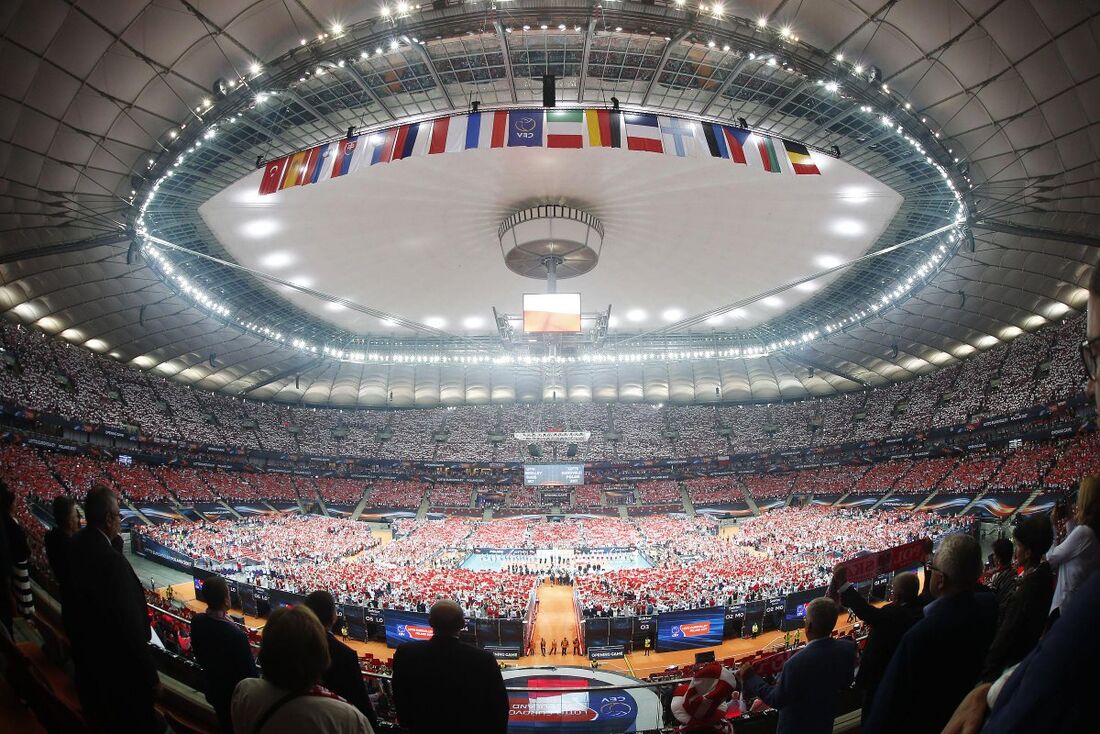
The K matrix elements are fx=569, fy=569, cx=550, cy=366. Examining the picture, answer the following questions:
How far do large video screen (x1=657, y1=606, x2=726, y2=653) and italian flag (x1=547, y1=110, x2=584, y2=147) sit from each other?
1477 centimetres

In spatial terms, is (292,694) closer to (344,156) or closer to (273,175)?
(344,156)

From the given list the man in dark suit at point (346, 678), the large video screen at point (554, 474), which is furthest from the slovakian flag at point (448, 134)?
the large video screen at point (554, 474)

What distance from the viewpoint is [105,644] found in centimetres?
389

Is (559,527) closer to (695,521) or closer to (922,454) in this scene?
(695,521)

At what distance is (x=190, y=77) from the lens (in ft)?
54.3

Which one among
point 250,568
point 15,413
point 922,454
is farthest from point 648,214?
point 15,413

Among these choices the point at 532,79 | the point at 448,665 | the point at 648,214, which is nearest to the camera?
the point at 448,665

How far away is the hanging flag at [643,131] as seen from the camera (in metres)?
17.5

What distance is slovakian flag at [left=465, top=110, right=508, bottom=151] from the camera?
17.3 metres

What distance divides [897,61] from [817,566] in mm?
19541

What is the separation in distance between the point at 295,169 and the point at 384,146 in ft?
11.0

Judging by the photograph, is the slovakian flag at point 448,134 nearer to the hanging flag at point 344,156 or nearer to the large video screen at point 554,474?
the hanging flag at point 344,156

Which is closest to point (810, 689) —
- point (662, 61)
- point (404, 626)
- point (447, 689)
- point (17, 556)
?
point (447, 689)

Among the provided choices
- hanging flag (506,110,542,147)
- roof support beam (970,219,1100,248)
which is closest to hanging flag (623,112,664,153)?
hanging flag (506,110,542,147)
